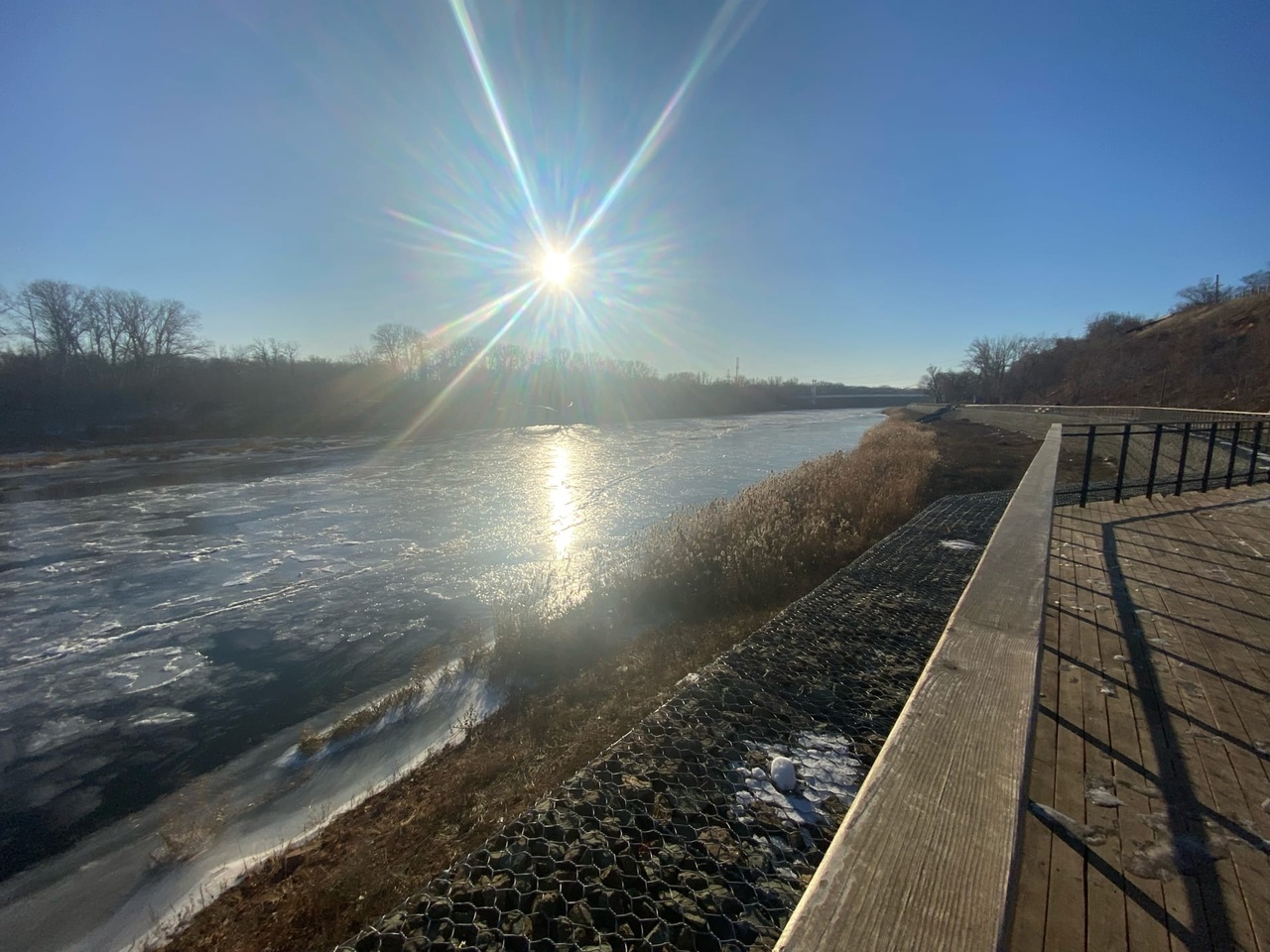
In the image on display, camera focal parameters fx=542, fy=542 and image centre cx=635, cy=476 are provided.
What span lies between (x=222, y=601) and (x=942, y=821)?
11313 mm

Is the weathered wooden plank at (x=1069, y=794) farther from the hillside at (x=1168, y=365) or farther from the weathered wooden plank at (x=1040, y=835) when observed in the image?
the hillside at (x=1168, y=365)

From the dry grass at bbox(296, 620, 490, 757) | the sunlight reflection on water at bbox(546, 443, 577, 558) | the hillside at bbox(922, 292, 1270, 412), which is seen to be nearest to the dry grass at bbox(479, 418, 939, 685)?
the dry grass at bbox(296, 620, 490, 757)

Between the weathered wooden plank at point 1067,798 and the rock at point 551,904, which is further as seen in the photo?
the rock at point 551,904

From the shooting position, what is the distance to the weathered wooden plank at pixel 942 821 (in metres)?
1.33

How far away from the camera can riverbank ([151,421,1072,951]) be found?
3.33m

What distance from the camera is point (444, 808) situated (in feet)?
13.6

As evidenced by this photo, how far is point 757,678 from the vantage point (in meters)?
4.16

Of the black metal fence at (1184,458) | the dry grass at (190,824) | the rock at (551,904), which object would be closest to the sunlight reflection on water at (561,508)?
the dry grass at (190,824)

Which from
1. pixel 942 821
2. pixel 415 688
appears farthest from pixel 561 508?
pixel 942 821

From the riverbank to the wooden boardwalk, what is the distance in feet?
10.4

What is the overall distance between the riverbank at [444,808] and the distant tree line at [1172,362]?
37997mm

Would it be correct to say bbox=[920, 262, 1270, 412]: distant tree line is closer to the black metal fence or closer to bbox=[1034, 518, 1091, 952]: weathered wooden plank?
the black metal fence

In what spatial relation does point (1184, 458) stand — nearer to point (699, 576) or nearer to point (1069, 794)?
point (699, 576)

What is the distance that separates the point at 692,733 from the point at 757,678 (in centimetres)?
90
